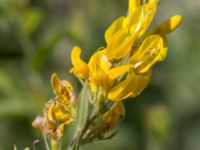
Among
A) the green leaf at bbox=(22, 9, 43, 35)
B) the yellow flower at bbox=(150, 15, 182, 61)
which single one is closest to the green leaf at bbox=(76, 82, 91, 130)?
the yellow flower at bbox=(150, 15, 182, 61)

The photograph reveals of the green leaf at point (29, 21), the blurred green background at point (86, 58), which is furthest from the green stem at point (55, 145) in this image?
the green leaf at point (29, 21)

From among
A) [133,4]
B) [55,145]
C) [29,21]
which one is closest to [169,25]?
[133,4]

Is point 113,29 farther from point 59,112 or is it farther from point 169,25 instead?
point 59,112

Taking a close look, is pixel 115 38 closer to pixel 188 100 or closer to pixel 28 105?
pixel 28 105

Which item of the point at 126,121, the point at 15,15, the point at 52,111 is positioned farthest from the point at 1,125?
the point at 52,111

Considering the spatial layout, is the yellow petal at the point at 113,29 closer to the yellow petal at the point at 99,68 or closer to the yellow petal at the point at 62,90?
the yellow petal at the point at 99,68

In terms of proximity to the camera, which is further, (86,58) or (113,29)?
(86,58)

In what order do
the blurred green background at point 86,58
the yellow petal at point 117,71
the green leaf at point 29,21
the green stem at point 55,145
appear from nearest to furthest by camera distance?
1. the yellow petal at point 117,71
2. the green stem at point 55,145
3. the blurred green background at point 86,58
4. the green leaf at point 29,21

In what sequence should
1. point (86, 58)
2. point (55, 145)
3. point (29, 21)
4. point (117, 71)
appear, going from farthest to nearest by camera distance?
point (86, 58), point (29, 21), point (55, 145), point (117, 71)

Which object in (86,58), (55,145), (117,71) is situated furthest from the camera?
(86,58)
